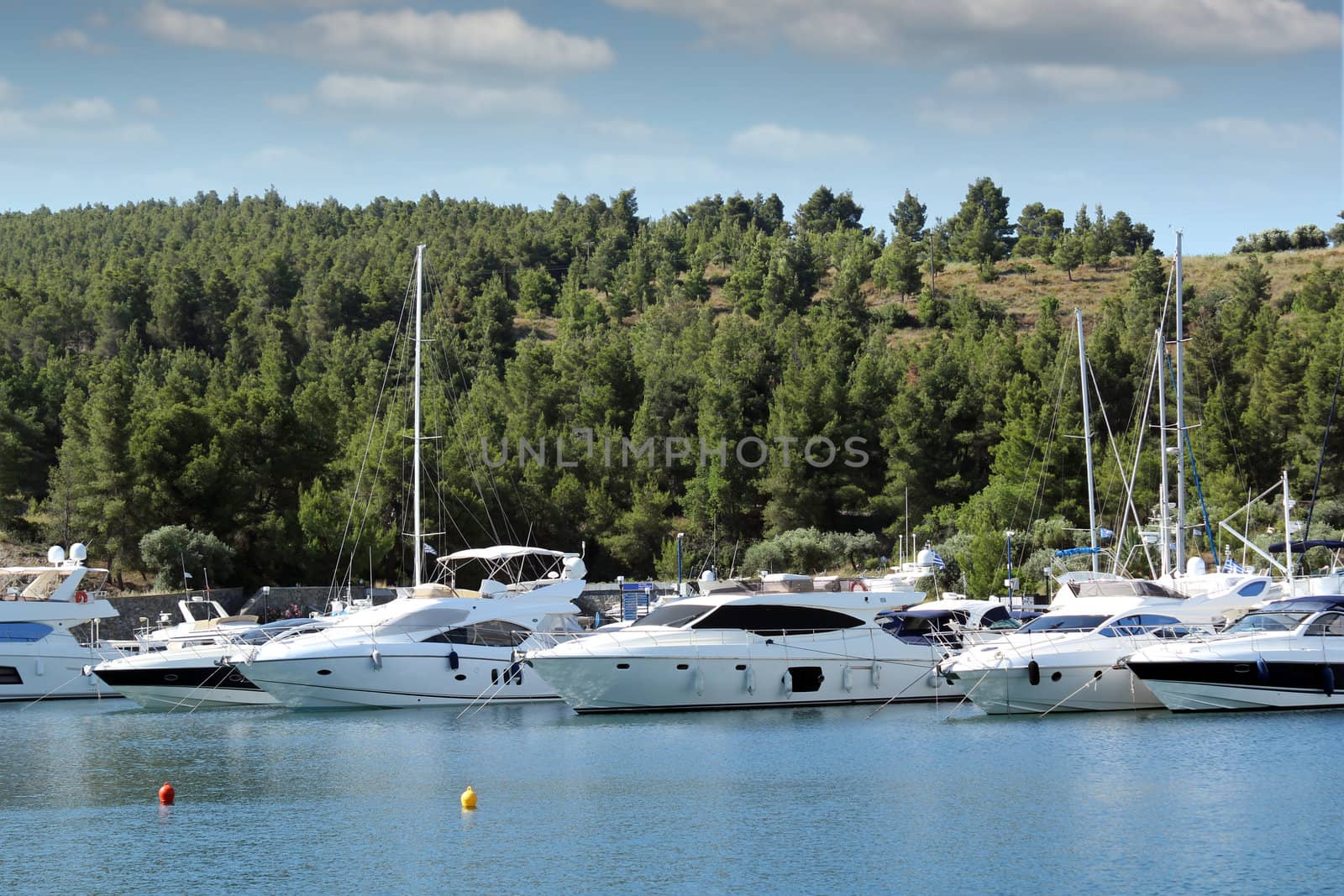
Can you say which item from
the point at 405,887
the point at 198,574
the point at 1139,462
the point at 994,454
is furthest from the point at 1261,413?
the point at 405,887

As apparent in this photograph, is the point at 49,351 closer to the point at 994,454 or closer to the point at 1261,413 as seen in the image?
the point at 994,454

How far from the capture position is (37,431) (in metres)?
68.8

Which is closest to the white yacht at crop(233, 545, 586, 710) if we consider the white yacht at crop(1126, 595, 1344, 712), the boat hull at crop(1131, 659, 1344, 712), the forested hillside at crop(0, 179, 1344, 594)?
the white yacht at crop(1126, 595, 1344, 712)

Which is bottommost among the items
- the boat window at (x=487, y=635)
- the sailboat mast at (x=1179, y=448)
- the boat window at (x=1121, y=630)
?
the boat window at (x=487, y=635)

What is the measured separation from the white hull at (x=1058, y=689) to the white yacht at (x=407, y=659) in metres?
9.57

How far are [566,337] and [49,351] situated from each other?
111 ft

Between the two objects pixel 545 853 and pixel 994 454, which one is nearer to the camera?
pixel 545 853

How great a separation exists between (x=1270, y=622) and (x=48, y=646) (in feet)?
94.8

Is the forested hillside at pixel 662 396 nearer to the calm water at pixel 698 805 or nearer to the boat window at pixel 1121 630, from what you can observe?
the boat window at pixel 1121 630

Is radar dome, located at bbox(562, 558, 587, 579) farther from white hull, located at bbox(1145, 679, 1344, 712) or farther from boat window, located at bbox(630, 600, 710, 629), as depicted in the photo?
white hull, located at bbox(1145, 679, 1344, 712)

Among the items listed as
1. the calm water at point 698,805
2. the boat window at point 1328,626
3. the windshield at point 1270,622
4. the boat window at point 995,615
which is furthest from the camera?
the boat window at point 995,615

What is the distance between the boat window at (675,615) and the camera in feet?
93.0

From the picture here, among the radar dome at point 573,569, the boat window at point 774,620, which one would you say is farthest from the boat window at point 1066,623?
the radar dome at point 573,569

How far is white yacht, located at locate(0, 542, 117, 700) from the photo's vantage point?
35.9 meters
